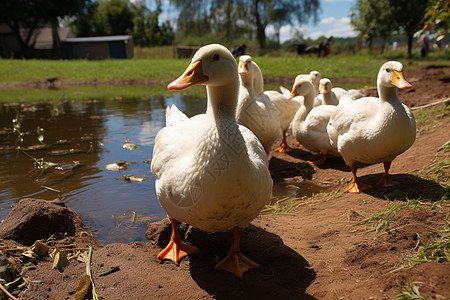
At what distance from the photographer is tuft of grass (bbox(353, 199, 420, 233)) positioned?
114 inches

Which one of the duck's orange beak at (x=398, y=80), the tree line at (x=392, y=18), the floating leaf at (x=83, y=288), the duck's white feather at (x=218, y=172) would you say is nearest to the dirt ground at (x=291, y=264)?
the floating leaf at (x=83, y=288)

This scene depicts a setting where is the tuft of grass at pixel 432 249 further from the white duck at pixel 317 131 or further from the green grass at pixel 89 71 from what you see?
the green grass at pixel 89 71

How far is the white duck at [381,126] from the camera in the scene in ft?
12.3

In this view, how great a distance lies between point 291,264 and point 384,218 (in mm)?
972

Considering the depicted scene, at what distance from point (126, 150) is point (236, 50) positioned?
66.0 ft

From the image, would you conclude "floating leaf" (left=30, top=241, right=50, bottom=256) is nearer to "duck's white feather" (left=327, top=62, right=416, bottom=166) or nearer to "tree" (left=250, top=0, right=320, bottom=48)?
"duck's white feather" (left=327, top=62, right=416, bottom=166)

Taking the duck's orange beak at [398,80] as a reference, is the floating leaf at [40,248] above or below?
below

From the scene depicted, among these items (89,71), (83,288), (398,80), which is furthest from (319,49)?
(83,288)

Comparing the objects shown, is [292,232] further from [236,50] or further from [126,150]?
[236,50]

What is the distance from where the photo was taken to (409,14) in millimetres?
23891

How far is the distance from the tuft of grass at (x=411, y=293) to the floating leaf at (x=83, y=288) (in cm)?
189

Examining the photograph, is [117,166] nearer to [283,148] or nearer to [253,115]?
[253,115]

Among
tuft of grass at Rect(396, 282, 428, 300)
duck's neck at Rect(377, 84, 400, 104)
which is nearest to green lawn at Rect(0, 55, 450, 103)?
duck's neck at Rect(377, 84, 400, 104)

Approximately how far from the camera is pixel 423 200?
334 cm
